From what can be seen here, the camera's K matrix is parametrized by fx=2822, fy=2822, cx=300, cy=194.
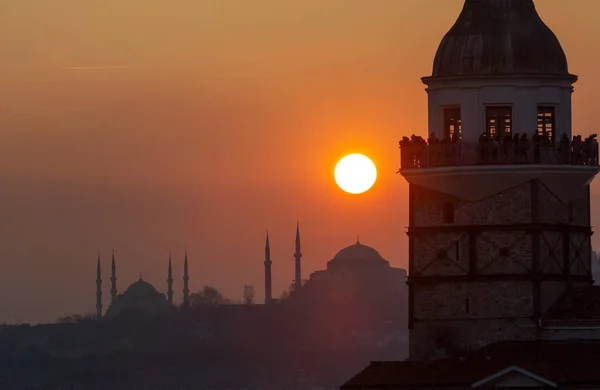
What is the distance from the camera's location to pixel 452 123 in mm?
75625

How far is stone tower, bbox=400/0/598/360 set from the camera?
7412cm

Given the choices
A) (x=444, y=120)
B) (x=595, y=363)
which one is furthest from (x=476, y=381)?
(x=444, y=120)

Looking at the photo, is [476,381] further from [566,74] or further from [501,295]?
[566,74]

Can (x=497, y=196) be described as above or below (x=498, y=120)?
below

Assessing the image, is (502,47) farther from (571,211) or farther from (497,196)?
(571,211)

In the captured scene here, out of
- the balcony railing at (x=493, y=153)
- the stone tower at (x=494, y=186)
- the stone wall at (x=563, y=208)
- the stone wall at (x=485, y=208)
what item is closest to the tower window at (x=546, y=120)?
the stone tower at (x=494, y=186)

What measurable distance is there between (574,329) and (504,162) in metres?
4.82

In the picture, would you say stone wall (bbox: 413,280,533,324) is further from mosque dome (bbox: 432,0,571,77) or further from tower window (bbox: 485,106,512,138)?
mosque dome (bbox: 432,0,571,77)

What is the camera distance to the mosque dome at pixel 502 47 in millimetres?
75188

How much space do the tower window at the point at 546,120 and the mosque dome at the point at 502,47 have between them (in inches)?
37.7

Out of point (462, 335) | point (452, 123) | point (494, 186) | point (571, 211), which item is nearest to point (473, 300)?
point (462, 335)

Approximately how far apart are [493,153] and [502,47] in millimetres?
3048

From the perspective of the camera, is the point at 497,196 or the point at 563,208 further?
the point at 563,208

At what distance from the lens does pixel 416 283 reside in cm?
7581
